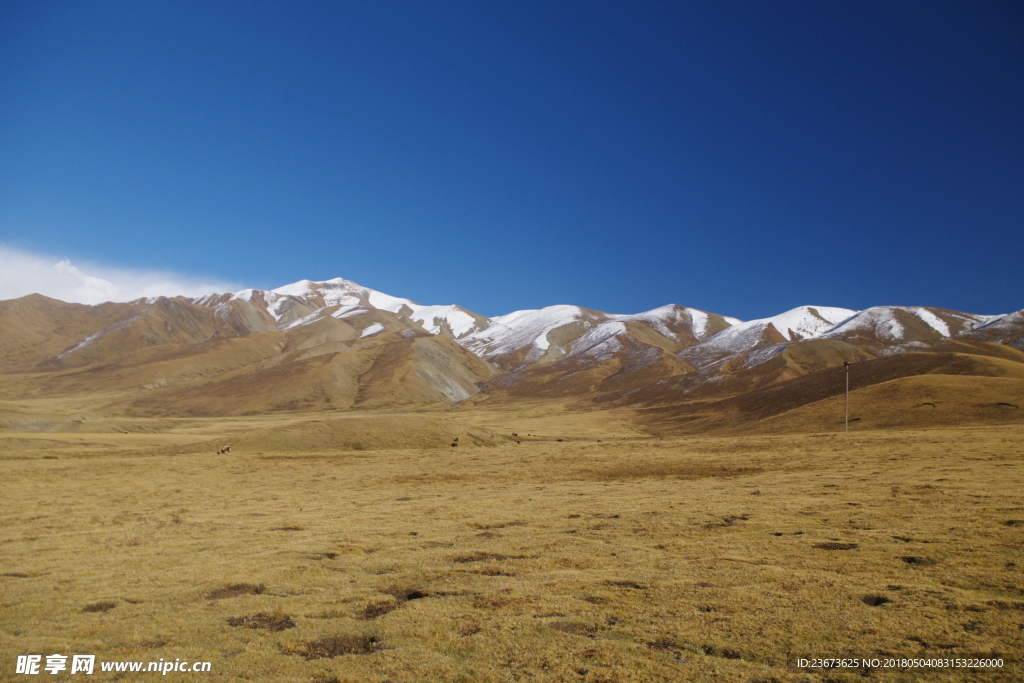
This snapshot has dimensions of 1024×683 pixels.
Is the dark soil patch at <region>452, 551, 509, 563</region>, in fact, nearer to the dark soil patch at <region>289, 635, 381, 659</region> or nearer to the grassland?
the grassland

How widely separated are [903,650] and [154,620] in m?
14.0

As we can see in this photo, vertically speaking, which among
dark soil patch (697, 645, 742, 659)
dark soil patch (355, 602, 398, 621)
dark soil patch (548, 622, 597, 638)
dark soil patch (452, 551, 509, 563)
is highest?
dark soil patch (697, 645, 742, 659)

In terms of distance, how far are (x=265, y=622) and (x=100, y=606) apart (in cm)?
430

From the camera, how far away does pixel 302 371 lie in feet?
621

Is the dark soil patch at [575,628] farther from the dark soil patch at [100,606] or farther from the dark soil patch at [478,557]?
the dark soil patch at [100,606]

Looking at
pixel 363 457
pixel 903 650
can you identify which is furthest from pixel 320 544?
pixel 363 457

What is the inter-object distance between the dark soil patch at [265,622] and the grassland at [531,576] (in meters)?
0.06

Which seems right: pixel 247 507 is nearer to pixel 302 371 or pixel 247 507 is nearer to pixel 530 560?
pixel 530 560

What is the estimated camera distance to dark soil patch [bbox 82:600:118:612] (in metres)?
12.5

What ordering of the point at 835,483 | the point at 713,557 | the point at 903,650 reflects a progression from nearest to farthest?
the point at 903,650 → the point at 713,557 → the point at 835,483

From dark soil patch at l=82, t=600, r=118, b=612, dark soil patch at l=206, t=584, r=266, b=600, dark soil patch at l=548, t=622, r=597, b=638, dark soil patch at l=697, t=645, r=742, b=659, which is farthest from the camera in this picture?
dark soil patch at l=206, t=584, r=266, b=600

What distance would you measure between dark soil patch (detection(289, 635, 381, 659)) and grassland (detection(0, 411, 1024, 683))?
0.17ft

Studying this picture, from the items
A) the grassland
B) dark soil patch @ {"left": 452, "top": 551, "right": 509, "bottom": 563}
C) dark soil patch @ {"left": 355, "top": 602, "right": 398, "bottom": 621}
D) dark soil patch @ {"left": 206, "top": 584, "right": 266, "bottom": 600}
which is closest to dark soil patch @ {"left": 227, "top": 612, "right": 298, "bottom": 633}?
the grassland

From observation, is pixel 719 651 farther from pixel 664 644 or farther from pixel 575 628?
pixel 575 628
